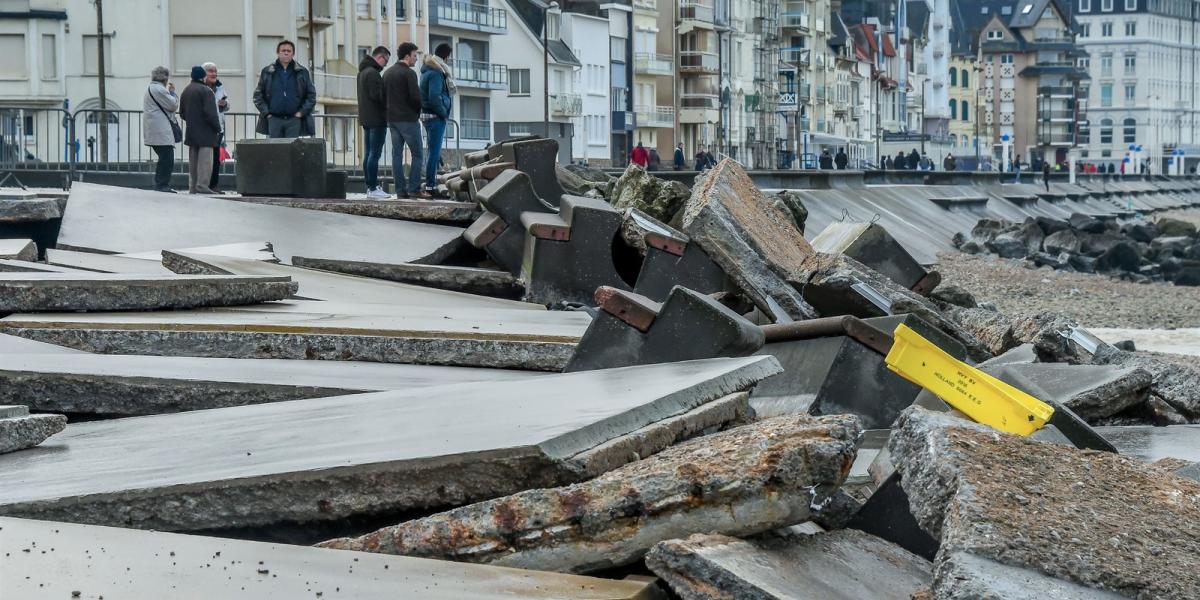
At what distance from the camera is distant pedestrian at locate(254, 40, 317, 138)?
52.7 feet

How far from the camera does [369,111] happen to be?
50.7 feet

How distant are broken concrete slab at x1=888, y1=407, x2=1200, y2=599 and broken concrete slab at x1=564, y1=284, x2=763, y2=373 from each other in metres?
1.30

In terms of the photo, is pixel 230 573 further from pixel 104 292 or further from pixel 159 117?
pixel 159 117

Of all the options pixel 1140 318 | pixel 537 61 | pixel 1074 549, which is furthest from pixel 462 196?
pixel 537 61

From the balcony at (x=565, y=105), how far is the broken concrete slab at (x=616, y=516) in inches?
2920

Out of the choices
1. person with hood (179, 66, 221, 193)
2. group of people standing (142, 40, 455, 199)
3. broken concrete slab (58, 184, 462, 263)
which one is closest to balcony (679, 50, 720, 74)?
group of people standing (142, 40, 455, 199)

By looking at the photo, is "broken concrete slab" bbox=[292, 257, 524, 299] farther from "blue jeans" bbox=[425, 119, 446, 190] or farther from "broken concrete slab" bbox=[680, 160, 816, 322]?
"blue jeans" bbox=[425, 119, 446, 190]

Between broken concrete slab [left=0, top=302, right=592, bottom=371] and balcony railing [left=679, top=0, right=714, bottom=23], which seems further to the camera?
balcony railing [left=679, top=0, right=714, bottom=23]

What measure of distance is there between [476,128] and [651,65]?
67.2 feet

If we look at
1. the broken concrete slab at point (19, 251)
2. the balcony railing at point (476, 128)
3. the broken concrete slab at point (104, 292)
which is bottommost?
the broken concrete slab at point (104, 292)

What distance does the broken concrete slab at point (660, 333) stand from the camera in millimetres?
5195

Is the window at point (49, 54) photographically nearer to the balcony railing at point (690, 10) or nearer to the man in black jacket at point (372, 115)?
the man in black jacket at point (372, 115)

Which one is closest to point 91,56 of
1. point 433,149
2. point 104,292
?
point 433,149

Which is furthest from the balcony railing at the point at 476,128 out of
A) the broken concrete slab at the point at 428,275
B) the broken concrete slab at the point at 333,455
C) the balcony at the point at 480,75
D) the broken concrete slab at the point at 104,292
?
the broken concrete slab at the point at 333,455
